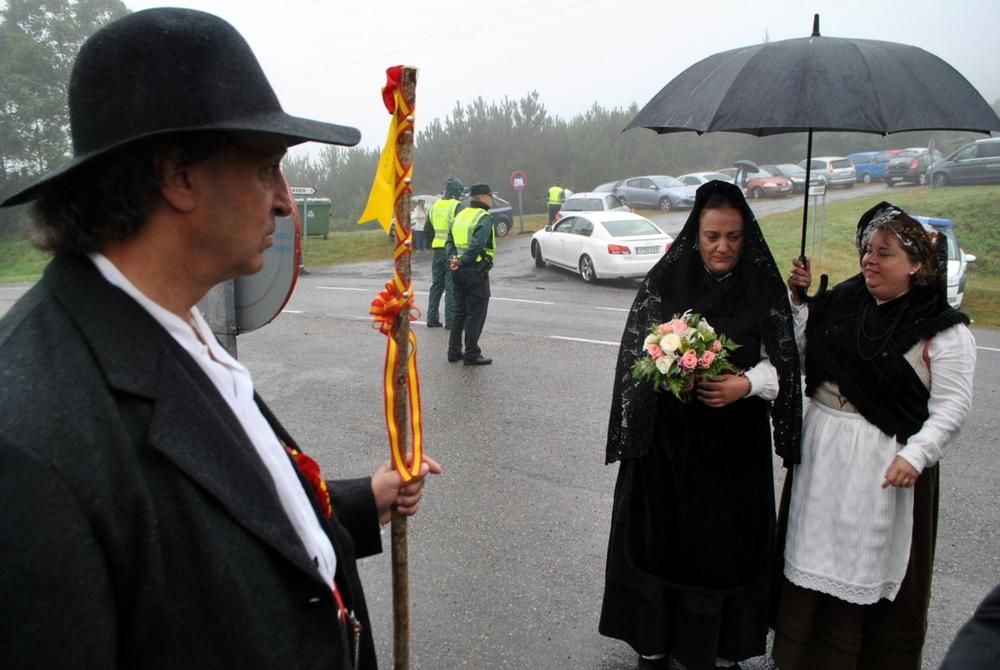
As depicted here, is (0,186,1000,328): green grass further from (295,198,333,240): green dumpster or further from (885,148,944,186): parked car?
(885,148,944,186): parked car

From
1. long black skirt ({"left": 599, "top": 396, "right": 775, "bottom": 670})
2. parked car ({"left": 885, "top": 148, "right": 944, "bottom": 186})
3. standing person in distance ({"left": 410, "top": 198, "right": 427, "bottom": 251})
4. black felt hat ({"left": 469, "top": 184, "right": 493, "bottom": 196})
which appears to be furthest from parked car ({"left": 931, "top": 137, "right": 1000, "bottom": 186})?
long black skirt ({"left": 599, "top": 396, "right": 775, "bottom": 670})

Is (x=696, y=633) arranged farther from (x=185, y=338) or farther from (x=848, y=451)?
(x=185, y=338)

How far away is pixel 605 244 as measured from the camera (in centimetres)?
1570

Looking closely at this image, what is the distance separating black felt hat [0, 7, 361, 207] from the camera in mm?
1187

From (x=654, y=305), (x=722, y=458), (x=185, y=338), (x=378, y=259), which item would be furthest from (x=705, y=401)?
(x=378, y=259)

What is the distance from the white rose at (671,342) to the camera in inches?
115

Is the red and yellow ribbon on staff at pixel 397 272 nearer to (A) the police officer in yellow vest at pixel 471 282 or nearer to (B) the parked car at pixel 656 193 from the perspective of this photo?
(A) the police officer in yellow vest at pixel 471 282

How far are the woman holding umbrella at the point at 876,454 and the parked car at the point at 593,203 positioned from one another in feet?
67.6

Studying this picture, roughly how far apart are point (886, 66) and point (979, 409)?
5363mm

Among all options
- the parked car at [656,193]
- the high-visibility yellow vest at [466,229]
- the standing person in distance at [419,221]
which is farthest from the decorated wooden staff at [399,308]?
the parked car at [656,193]

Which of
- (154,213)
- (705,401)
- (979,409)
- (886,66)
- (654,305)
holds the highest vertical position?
(886,66)

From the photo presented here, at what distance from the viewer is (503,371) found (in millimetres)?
8695

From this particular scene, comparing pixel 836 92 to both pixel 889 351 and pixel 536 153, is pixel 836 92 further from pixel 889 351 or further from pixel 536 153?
pixel 536 153

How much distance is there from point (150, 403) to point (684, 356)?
2090 mm
